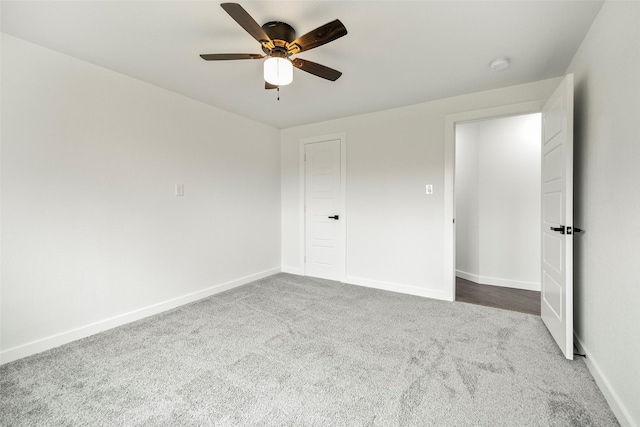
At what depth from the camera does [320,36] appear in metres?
1.66

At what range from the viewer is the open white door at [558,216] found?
6.41 ft

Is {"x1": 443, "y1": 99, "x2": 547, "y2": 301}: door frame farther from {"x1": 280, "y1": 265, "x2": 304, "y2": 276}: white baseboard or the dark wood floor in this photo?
{"x1": 280, "y1": 265, "x2": 304, "y2": 276}: white baseboard

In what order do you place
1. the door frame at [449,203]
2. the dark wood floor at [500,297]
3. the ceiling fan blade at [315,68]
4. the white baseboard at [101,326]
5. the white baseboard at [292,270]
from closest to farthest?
the ceiling fan blade at [315,68], the white baseboard at [101,326], the dark wood floor at [500,297], the door frame at [449,203], the white baseboard at [292,270]

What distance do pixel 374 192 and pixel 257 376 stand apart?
2636 millimetres

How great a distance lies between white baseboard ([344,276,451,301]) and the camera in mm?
3322

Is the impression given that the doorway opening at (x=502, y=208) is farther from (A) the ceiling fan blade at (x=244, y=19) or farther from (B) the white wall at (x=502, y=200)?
(A) the ceiling fan blade at (x=244, y=19)

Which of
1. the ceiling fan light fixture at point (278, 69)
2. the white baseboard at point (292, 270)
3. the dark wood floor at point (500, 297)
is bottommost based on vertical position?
the dark wood floor at point (500, 297)

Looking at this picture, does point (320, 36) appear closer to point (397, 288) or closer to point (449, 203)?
point (449, 203)

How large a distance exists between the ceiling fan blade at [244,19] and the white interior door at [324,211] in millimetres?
2460

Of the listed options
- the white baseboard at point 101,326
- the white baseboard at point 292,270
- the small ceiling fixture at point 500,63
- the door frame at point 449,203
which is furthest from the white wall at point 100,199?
the small ceiling fixture at point 500,63

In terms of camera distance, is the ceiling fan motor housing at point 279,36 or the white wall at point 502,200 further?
the white wall at point 502,200

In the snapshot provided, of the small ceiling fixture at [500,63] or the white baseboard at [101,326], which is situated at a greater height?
the small ceiling fixture at [500,63]

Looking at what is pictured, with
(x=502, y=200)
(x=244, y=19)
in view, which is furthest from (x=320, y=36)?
(x=502, y=200)

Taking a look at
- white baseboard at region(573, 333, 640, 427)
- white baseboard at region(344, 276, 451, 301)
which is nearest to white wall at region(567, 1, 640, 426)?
white baseboard at region(573, 333, 640, 427)
